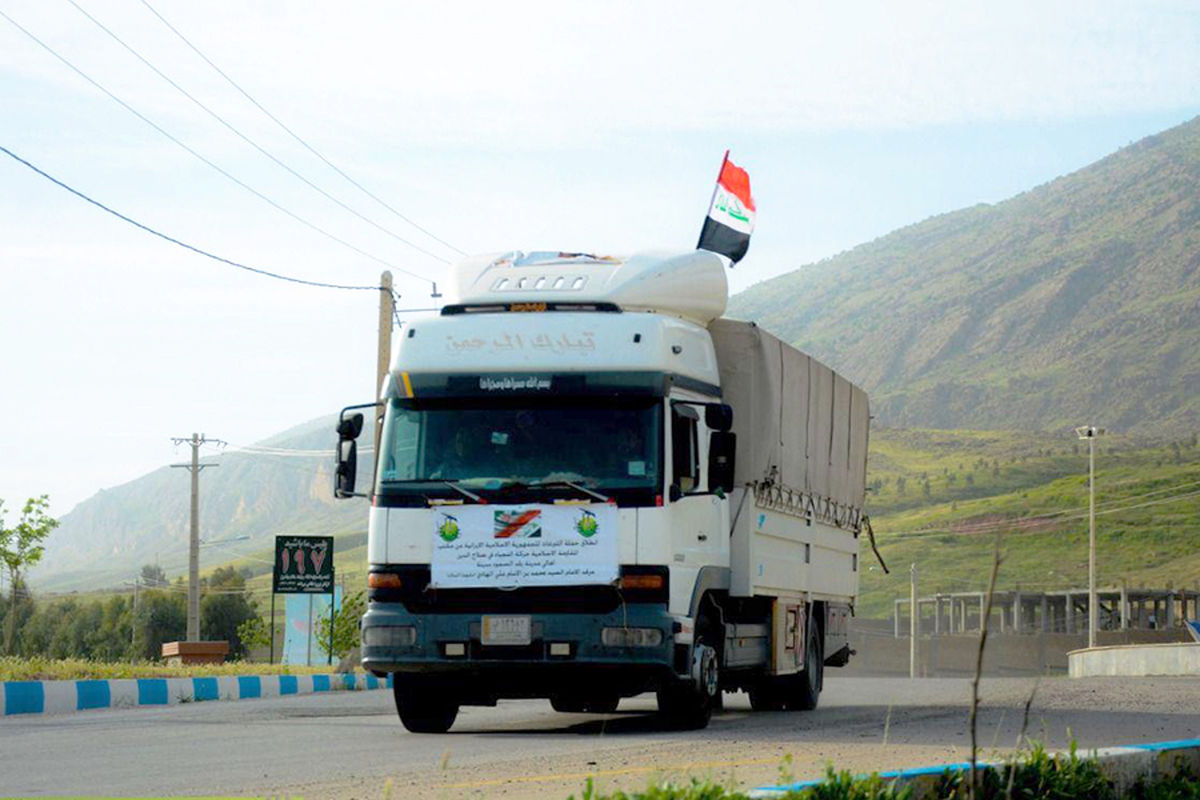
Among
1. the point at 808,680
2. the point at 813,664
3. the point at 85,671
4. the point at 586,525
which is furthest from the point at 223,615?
the point at 586,525

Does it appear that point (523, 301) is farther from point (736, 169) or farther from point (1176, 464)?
point (1176, 464)

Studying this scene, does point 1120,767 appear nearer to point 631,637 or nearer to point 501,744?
point 631,637

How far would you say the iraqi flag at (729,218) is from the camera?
2655cm

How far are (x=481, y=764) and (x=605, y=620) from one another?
94.4 inches

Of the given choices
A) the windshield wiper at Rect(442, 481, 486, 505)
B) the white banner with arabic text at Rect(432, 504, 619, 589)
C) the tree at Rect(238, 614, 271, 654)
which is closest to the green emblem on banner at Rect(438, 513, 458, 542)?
the white banner with arabic text at Rect(432, 504, 619, 589)

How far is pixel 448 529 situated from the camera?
13742mm

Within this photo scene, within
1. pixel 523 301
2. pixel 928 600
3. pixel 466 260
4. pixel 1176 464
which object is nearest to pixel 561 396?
pixel 523 301

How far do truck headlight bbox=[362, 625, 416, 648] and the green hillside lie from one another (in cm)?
6770

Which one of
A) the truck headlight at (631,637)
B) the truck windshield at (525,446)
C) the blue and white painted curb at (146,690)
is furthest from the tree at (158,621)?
the truck headlight at (631,637)

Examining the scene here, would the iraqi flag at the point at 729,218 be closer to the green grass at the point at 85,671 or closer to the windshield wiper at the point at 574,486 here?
the green grass at the point at 85,671

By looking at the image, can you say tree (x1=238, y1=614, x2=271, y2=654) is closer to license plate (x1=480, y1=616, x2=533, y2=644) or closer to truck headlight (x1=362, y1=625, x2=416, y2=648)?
truck headlight (x1=362, y1=625, x2=416, y2=648)

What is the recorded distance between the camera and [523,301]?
48.3 feet

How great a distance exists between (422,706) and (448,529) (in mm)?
2015

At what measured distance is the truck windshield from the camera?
541 inches
